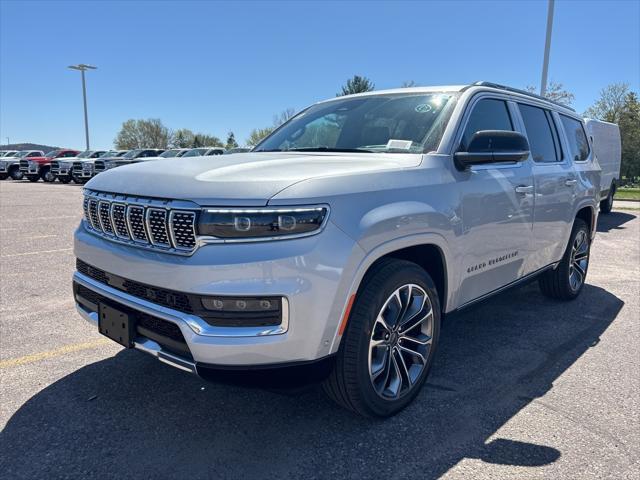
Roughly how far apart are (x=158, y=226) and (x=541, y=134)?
3554mm

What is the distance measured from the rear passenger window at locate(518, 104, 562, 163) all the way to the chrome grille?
10.1ft

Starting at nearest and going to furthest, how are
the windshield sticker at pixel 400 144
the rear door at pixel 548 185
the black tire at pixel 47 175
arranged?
the windshield sticker at pixel 400 144
the rear door at pixel 548 185
the black tire at pixel 47 175

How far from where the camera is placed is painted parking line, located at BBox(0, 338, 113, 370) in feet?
11.7

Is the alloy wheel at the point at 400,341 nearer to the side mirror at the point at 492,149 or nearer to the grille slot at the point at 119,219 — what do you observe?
the side mirror at the point at 492,149

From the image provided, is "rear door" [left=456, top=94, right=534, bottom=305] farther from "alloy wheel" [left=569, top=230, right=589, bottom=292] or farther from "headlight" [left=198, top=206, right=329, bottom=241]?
"alloy wheel" [left=569, top=230, right=589, bottom=292]

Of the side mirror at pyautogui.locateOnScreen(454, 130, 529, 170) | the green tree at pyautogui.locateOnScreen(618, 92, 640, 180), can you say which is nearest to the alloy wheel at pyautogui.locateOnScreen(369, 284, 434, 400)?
the side mirror at pyautogui.locateOnScreen(454, 130, 529, 170)

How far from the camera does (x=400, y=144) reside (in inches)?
129

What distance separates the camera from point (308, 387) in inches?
94.0

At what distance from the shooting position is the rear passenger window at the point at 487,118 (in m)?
3.45

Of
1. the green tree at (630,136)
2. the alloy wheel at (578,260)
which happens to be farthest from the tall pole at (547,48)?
the green tree at (630,136)

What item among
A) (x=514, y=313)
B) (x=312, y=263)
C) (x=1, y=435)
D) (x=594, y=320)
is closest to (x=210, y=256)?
(x=312, y=263)

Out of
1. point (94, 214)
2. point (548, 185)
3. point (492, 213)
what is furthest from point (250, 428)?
point (548, 185)

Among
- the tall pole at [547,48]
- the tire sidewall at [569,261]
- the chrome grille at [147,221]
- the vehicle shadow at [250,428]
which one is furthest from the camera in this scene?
the tall pole at [547,48]

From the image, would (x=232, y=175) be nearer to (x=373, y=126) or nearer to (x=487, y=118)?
(x=373, y=126)
